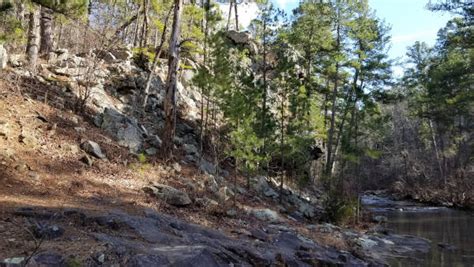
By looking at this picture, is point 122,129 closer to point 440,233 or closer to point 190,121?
point 190,121

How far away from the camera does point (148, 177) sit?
1150 centimetres

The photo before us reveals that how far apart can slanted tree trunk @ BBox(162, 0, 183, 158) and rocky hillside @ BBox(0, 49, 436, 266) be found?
2.19 ft

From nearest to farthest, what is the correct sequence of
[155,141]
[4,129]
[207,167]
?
[4,129], [155,141], [207,167]

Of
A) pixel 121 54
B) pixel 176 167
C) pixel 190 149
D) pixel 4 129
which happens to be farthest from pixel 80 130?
pixel 121 54

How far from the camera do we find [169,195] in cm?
1012

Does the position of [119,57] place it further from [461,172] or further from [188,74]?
[461,172]

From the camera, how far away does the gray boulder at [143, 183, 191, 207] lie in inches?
394

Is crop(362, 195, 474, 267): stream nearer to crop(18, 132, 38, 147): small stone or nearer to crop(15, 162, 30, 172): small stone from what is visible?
crop(15, 162, 30, 172): small stone

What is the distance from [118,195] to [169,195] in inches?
51.6

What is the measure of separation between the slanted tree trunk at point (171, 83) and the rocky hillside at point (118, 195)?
666 mm

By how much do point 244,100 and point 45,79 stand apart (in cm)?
650

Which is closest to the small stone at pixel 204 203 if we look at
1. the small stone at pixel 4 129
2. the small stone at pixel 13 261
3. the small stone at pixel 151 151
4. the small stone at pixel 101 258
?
the small stone at pixel 151 151

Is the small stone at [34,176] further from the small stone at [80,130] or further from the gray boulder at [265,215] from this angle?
the gray boulder at [265,215]

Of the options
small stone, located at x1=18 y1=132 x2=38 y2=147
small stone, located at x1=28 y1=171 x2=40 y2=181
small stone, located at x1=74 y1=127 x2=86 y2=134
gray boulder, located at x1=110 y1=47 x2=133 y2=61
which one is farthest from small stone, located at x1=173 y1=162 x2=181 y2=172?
gray boulder, located at x1=110 y1=47 x2=133 y2=61
